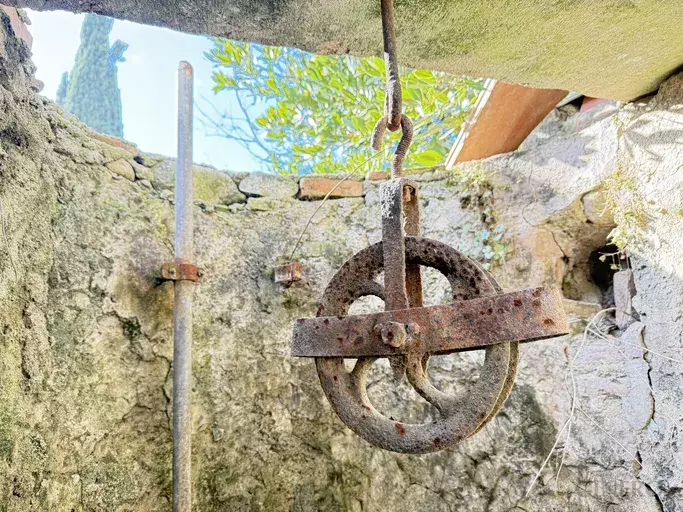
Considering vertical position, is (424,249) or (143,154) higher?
(143,154)

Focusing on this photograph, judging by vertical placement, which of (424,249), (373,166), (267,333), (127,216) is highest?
(373,166)

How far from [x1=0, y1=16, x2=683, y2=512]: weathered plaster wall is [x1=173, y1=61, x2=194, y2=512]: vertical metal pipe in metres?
0.07

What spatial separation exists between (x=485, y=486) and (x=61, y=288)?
147 centimetres

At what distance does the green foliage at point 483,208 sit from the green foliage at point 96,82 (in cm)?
675

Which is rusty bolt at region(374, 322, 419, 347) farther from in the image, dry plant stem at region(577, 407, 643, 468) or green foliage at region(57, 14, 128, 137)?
green foliage at region(57, 14, 128, 137)

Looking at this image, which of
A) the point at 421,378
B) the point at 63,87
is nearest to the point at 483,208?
the point at 421,378

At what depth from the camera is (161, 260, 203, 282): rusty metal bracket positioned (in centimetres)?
154

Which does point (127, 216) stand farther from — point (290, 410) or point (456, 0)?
point (456, 0)

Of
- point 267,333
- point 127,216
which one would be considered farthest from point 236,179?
point 267,333

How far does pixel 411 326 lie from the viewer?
2.40 ft

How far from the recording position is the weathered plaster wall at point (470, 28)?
980 millimetres

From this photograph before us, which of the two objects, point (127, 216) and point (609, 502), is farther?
point (127, 216)

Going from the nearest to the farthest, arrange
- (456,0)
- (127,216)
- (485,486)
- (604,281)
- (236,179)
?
(456,0) → (485,486) → (127,216) → (604,281) → (236,179)

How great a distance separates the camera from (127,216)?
1572 millimetres
